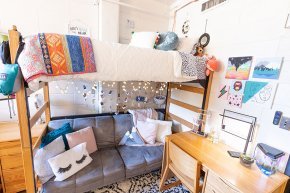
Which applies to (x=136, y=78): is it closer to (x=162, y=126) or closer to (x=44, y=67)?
(x=44, y=67)

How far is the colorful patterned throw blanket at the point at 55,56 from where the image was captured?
36.3 inches

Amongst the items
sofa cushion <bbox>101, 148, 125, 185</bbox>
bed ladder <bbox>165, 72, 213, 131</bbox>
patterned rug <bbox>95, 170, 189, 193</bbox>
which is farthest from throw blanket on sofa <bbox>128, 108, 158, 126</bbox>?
patterned rug <bbox>95, 170, 189, 193</bbox>

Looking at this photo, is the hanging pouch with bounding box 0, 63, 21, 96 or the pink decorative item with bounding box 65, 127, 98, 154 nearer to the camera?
the hanging pouch with bounding box 0, 63, 21, 96

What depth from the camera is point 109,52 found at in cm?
118

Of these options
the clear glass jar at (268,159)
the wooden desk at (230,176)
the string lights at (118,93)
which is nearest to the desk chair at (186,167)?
the wooden desk at (230,176)

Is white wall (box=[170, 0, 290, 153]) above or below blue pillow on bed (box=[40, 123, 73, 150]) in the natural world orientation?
above

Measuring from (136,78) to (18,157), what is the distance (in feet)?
5.11

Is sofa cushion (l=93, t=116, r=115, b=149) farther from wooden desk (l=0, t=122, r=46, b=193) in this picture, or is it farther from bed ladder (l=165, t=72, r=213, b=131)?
bed ladder (l=165, t=72, r=213, b=131)

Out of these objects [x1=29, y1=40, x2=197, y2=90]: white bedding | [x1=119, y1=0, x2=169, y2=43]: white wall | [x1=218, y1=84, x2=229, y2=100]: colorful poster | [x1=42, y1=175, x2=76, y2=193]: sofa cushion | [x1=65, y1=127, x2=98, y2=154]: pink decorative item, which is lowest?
[x1=42, y1=175, x2=76, y2=193]: sofa cushion

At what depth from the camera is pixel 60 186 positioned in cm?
135

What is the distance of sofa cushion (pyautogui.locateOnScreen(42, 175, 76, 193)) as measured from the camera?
1.32 metres

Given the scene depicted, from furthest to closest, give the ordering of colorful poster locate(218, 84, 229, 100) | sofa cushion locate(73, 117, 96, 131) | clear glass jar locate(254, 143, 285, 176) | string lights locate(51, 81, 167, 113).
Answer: string lights locate(51, 81, 167, 113), sofa cushion locate(73, 117, 96, 131), colorful poster locate(218, 84, 229, 100), clear glass jar locate(254, 143, 285, 176)

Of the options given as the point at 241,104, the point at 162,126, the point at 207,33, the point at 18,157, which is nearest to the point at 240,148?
the point at 241,104

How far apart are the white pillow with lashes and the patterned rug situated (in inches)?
15.6
